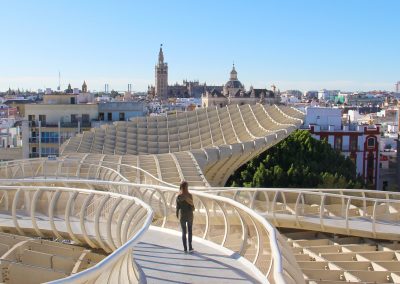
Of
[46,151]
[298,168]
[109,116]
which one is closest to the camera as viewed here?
[298,168]

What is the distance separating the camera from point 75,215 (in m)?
11.1

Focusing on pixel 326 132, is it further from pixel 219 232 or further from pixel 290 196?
pixel 219 232

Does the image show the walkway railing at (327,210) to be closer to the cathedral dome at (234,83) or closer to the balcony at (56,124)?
the balcony at (56,124)

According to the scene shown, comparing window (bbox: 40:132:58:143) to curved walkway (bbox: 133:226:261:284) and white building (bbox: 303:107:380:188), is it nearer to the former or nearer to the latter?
white building (bbox: 303:107:380:188)

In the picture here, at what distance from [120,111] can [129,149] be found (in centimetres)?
2424

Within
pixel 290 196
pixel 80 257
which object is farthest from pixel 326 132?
pixel 80 257

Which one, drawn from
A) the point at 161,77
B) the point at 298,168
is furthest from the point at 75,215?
the point at 161,77

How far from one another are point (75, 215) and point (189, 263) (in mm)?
3301

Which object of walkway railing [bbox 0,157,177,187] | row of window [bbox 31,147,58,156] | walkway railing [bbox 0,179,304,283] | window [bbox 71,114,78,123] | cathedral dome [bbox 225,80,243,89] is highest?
cathedral dome [bbox 225,80,243,89]

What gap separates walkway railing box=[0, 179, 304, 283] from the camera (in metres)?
6.92

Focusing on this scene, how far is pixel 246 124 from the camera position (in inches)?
1345

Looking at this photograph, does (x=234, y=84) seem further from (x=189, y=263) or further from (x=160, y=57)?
(x=189, y=263)

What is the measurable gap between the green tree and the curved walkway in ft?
64.6

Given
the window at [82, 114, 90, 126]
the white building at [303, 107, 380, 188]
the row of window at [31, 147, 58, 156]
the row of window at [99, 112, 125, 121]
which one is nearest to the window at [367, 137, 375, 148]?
the white building at [303, 107, 380, 188]
